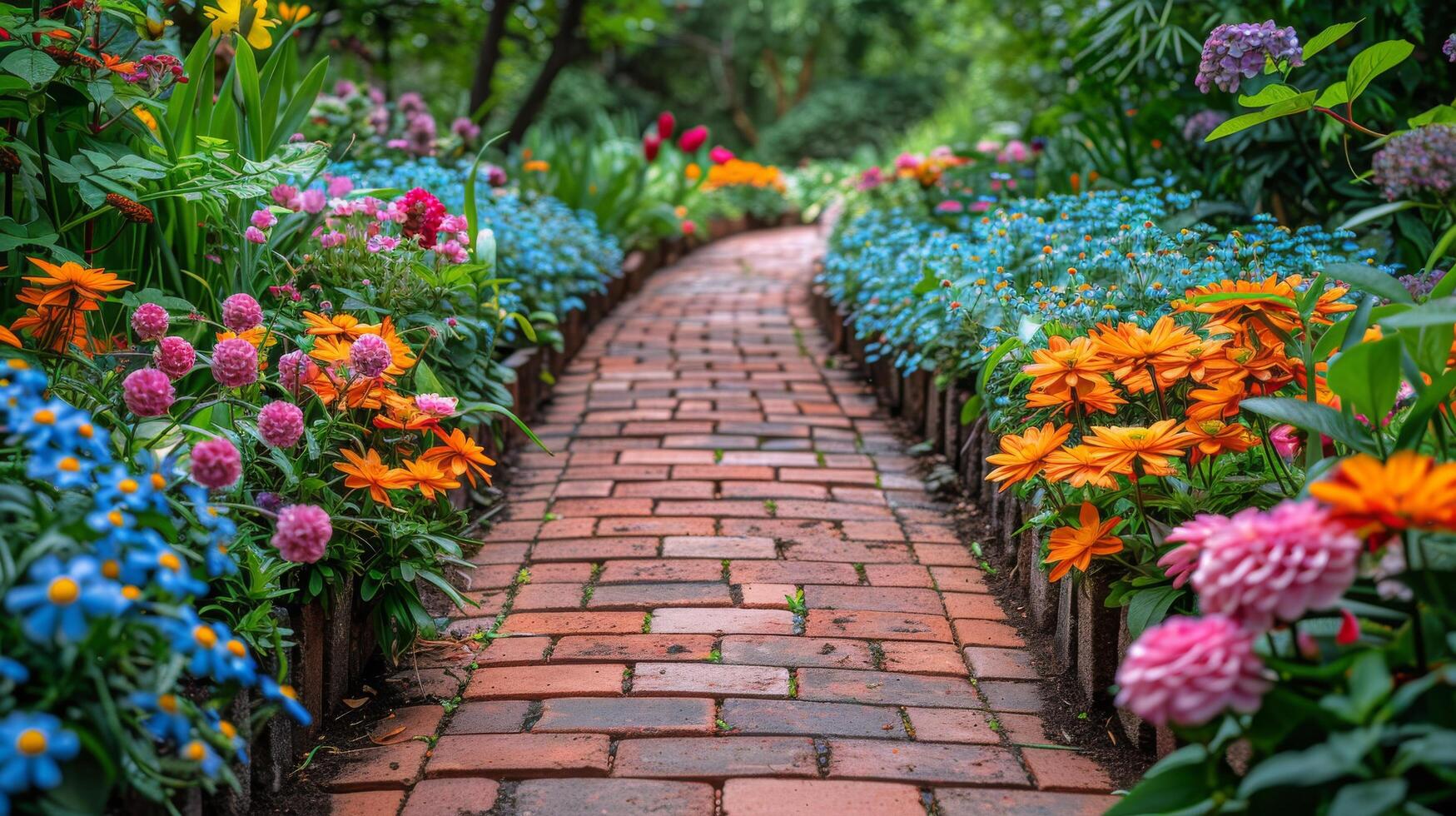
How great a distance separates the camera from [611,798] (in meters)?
1.51

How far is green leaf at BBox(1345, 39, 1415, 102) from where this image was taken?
1698 mm

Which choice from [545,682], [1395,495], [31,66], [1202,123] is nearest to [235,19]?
[31,66]

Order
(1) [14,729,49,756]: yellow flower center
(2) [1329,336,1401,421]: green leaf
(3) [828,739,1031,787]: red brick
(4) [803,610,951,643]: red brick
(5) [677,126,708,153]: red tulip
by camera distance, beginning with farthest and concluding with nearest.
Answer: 1. (5) [677,126,708,153]: red tulip
2. (4) [803,610,951,643]: red brick
3. (3) [828,739,1031,787]: red brick
4. (2) [1329,336,1401,421]: green leaf
5. (1) [14,729,49,756]: yellow flower center

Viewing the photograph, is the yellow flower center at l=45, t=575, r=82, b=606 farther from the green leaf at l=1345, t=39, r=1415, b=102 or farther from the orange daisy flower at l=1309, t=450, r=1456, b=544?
the green leaf at l=1345, t=39, r=1415, b=102

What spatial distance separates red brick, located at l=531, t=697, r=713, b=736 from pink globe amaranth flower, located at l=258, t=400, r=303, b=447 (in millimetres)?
574

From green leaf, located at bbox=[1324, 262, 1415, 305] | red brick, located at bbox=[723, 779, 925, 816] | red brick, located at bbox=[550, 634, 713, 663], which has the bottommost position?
red brick, located at bbox=[550, 634, 713, 663]

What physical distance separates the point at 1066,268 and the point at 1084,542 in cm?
123

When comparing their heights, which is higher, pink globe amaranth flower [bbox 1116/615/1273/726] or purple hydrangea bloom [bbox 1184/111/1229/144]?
purple hydrangea bloom [bbox 1184/111/1229/144]

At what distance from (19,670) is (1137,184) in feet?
10.7

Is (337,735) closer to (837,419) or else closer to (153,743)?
(153,743)

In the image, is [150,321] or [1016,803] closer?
[1016,803]

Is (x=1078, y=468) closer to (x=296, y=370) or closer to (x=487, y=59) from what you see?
(x=296, y=370)

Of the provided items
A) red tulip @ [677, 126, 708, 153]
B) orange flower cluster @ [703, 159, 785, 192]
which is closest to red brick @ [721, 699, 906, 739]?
red tulip @ [677, 126, 708, 153]

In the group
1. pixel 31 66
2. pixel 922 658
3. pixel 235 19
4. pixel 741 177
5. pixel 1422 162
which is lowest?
pixel 922 658
